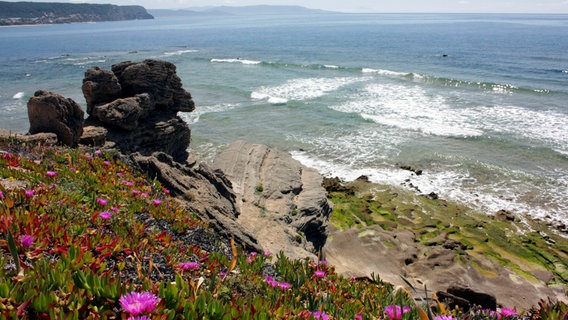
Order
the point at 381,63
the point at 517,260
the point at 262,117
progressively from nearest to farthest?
the point at 517,260 < the point at 262,117 < the point at 381,63

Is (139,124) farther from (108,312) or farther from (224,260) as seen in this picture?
(108,312)

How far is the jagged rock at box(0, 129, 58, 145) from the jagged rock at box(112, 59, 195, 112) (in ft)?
22.6

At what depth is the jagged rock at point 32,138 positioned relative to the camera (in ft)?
35.1

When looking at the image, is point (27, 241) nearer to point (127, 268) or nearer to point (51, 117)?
point (127, 268)

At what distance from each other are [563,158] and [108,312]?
96.4 feet

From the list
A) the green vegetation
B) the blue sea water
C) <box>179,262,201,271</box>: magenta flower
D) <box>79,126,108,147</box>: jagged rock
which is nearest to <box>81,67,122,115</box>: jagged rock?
<box>79,126,108,147</box>: jagged rock

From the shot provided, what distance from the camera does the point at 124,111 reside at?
17312 millimetres

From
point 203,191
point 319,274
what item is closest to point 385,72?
point 203,191

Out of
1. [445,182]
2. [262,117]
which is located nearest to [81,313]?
[445,182]

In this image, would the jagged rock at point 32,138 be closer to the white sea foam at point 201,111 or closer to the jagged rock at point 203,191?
the jagged rock at point 203,191

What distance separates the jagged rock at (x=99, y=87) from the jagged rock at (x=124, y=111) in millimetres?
671

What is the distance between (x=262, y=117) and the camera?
1412 inches

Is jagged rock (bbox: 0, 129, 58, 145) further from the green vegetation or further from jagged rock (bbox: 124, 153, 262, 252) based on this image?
jagged rock (bbox: 124, 153, 262, 252)

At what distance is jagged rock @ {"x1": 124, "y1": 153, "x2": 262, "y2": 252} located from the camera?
9148 mm
